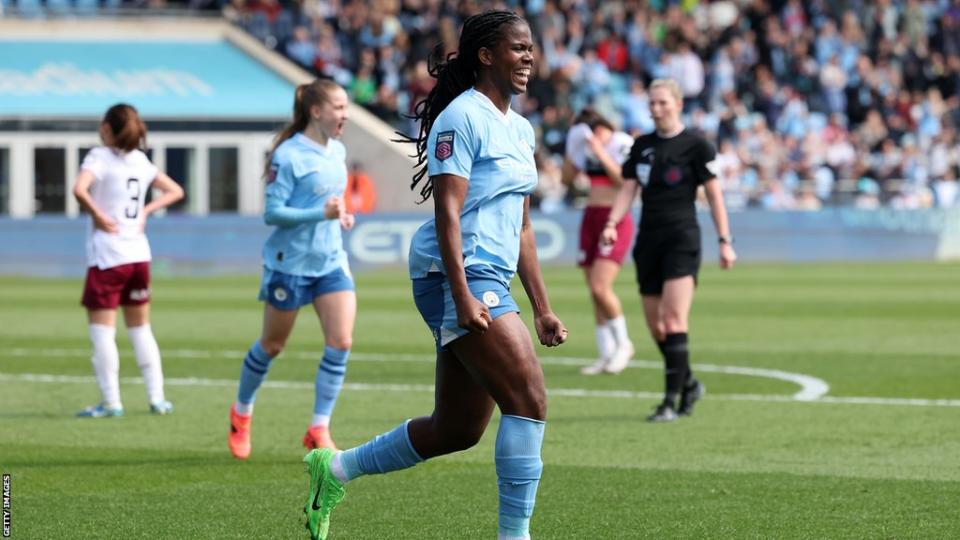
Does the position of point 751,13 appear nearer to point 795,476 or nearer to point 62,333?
point 62,333

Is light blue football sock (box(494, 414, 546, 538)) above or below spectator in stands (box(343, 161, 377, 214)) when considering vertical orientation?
above

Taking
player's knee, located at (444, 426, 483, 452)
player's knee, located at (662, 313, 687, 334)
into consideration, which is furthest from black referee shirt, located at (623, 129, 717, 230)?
player's knee, located at (444, 426, 483, 452)

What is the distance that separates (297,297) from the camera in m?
9.91

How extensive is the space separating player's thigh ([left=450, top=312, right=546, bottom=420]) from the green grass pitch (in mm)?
1281

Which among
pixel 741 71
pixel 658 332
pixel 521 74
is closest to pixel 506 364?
pixel 521 74

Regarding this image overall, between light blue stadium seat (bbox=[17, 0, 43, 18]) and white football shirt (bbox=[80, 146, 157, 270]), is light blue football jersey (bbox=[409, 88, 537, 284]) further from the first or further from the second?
light blue stadium seat (bbox=[17, 0, 43, 18])

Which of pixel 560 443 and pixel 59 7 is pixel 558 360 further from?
pixel 59 7

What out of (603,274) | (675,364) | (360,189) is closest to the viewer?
(675,364)

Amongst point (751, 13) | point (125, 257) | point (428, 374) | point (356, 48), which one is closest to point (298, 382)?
point (428, 374)

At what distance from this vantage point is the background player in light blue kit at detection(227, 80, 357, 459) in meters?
9.91

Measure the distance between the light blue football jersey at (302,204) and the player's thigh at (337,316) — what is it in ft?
0.53

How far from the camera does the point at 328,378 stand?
10.0m

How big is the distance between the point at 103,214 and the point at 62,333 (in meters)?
7.28

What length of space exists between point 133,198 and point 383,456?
5480 mm
